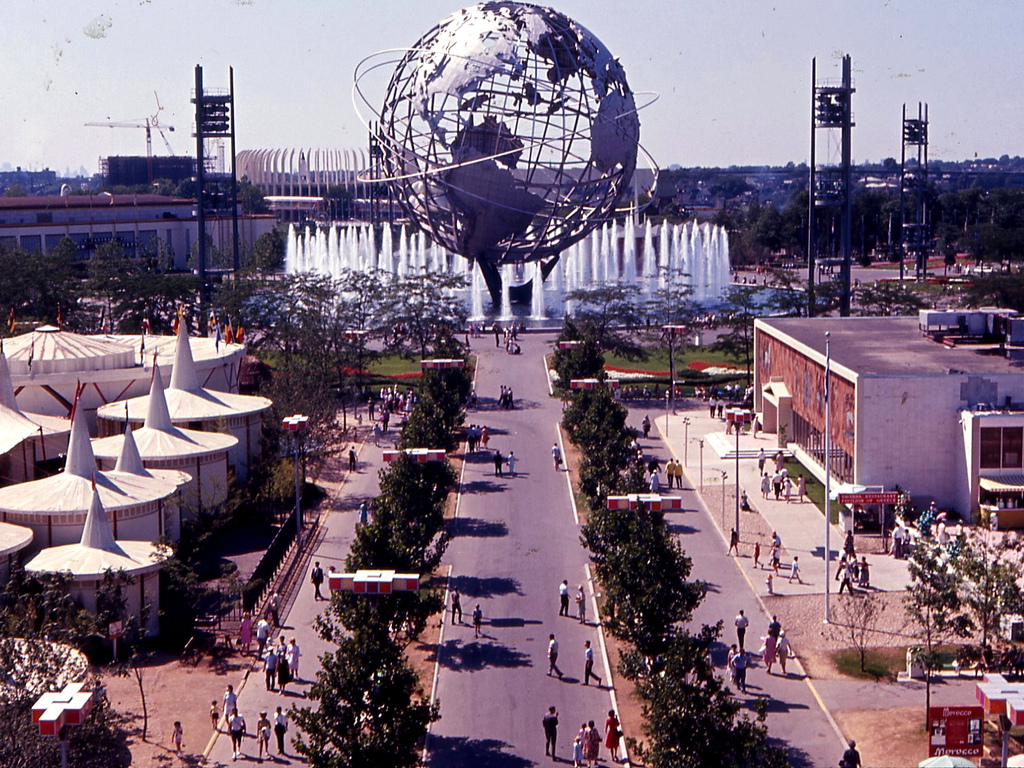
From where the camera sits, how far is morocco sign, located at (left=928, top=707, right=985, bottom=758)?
21.3 metres

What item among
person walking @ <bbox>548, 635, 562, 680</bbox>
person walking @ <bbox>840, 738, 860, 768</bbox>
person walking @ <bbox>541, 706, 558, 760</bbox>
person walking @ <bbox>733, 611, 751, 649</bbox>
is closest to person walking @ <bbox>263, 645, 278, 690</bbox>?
person walking @ <bbox>548, 635, 562, 680</bbox>

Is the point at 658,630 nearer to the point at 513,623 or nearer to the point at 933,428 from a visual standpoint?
the point at 513,623

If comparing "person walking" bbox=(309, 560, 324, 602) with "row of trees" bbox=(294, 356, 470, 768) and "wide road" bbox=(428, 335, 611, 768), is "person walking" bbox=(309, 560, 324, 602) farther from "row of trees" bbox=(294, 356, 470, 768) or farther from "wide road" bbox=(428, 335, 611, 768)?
"wide road" bbox=(428, 335, 611, 768)

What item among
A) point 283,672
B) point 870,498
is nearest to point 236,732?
point 283,672

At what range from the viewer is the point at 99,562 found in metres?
29.1

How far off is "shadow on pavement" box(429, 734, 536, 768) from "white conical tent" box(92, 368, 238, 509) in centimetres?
1657

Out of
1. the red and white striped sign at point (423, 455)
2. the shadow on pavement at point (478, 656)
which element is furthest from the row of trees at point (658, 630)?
the red and white striped sign at point (423, 455)

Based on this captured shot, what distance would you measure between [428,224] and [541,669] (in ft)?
161

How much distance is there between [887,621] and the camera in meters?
30.3

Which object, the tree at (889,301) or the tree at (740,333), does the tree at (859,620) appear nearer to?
the tree at (740,333)

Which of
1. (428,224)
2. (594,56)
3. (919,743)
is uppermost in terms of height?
(594,56)

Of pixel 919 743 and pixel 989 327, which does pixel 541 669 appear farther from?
pixel 989 327

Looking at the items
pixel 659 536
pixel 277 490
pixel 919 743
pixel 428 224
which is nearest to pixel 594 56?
pixel 428 224

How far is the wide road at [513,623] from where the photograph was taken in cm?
2406
